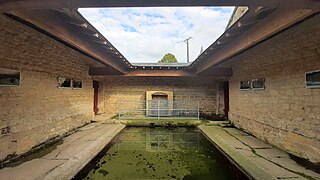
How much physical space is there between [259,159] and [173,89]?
23.7 feet

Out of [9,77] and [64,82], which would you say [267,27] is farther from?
[64,82]

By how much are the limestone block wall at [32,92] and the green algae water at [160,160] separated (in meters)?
1.66

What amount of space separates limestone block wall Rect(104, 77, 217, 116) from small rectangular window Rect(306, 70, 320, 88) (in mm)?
7102

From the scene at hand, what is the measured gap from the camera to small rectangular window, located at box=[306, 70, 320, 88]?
3410 mm

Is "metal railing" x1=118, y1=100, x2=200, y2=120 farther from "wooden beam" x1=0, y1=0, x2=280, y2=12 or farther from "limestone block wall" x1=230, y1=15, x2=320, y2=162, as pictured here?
"wooden beam" x1=0, y1=0, x2=280, y2=12

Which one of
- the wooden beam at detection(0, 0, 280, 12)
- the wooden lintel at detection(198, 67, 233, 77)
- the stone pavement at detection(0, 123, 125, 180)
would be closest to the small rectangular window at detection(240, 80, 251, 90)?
the wooden lintel at detection(198, 67, 233, 77)

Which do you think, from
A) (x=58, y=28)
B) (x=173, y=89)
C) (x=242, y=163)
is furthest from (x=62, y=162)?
(x=173, y=89)

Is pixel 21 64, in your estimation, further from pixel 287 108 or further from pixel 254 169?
pixel 287 108

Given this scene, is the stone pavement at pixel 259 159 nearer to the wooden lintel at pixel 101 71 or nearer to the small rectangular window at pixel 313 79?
the small rectangular window at pixel 313 79

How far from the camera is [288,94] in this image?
430 cm

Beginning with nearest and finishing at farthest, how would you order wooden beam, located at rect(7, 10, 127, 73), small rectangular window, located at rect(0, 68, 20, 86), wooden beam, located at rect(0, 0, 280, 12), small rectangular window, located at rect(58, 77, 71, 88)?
wooden beam, located at rect(0, 0, 280, 12), wooden beam, located at rect(7, 10, 127, 73), small rectangular window, located at rect(0, 68, 20, 86), small rectangular window, located at rect(58, 77, 71, 88)

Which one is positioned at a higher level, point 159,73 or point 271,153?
point 159,73

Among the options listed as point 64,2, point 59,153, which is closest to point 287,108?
point 64,2

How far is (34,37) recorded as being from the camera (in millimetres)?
4363
